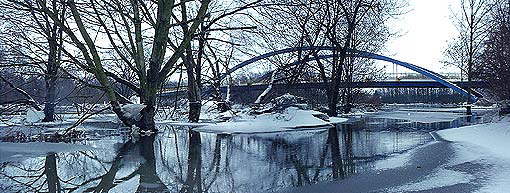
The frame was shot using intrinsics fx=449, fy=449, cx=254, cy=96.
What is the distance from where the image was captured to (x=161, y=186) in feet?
21.1

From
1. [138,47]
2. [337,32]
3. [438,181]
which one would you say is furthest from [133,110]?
[337,32]

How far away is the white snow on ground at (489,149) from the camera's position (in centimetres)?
636

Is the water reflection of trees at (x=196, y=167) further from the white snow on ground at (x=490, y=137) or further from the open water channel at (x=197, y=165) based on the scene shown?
the white snow on ground at (x=490, y=137)

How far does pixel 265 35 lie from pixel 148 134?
548 centimetres

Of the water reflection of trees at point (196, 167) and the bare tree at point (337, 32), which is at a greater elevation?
the bare tree at point (337, 32)

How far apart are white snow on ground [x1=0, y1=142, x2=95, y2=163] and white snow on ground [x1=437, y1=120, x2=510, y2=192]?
878 cm

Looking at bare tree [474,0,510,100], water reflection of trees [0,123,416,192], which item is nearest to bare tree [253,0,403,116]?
bare tree [474,0,510,100]


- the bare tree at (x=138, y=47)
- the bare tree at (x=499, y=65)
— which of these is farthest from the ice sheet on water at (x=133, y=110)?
the bare tree at (x=499, y=65)

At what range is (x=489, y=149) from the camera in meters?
9.58

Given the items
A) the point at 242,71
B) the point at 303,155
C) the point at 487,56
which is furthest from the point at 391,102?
the point at 303,155

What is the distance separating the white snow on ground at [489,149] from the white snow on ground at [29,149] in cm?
878

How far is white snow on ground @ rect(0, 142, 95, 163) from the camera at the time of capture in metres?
9.78

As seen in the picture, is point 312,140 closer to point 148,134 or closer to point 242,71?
point 148,134

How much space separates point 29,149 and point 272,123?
959 centimetres
